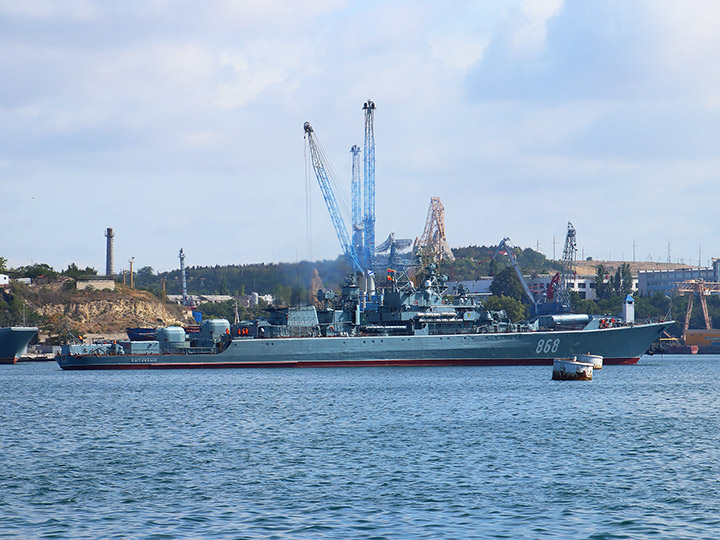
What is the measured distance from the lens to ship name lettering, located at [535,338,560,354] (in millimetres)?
100875

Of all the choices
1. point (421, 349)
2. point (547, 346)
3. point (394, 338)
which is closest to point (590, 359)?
point (547, 346)

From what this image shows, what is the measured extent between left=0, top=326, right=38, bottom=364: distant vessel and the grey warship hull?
55289 millimetres

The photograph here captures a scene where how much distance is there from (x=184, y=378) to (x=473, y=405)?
136 feet

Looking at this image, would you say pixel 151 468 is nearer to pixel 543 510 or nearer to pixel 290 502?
pixel 290 502

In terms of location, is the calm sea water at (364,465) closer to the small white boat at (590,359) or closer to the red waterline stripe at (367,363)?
the small white boat at (590,359)

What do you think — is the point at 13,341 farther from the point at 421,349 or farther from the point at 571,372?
the point at 571,372

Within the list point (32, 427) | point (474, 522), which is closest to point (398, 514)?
point (474, 522)

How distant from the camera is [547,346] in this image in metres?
101

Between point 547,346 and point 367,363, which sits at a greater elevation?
point 547,346

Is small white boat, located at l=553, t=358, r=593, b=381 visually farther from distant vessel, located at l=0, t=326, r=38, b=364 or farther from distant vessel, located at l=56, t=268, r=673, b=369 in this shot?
distant vessel, located at l=0, t=326, r=38, b=364

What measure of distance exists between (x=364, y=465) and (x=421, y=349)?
217 ft

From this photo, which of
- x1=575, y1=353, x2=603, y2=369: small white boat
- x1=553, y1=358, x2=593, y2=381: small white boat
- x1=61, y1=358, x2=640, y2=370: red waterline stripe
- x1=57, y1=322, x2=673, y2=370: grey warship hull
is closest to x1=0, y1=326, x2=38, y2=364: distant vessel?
x1=61, y1=358, x2=640, y2=370: red waterline stripe

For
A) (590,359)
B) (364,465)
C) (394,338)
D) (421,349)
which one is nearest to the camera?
(364,465)

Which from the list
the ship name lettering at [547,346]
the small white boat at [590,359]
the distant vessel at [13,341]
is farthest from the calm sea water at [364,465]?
the distant vessel at [13,341]
